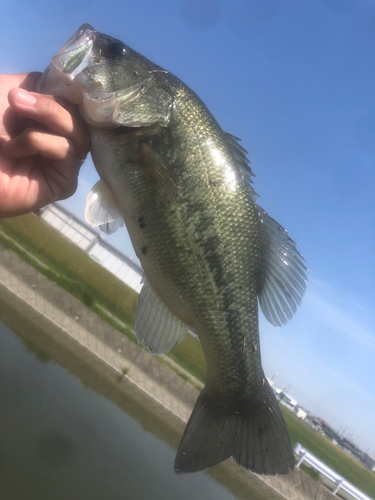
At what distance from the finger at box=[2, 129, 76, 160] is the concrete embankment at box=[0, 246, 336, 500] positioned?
11469 mm

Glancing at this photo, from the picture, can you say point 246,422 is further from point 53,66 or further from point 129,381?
point 129,381

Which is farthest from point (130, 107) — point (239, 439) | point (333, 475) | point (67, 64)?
point (333, 475)

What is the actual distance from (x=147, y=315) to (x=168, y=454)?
10.2 meters

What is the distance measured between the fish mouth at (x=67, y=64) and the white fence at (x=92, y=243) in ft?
58.3

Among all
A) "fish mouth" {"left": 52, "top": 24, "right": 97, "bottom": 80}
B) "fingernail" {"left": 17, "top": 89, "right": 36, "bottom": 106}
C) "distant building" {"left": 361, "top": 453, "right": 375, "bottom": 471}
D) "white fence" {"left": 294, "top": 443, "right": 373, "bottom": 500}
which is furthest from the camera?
"distant building" {"left": 361, "top": 453, "right": 375, "bottom": 471}

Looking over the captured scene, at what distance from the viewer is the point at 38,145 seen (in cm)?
184

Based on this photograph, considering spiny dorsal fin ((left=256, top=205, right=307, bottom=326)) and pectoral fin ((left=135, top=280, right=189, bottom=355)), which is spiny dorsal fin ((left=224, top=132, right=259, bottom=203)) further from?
pectoral fin ((left=135, top=280, right=189, bottom=355))

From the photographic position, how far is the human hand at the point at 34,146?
182 cm

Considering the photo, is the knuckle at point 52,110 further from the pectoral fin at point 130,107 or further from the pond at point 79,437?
the pond at point 79,437

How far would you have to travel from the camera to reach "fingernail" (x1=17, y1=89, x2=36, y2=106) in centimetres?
174

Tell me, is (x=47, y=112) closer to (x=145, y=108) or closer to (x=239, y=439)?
(x=145, y=108)

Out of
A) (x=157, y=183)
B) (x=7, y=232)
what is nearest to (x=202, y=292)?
(x=157, y=183)

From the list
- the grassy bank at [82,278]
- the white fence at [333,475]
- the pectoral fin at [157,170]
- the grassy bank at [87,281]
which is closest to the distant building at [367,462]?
the grassy bank at [87,281]

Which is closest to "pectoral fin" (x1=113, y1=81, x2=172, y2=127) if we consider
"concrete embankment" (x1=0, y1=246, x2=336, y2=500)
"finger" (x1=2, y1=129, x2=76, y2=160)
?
"finger" (x1=2, y1=129, x2=76, y2=160)
